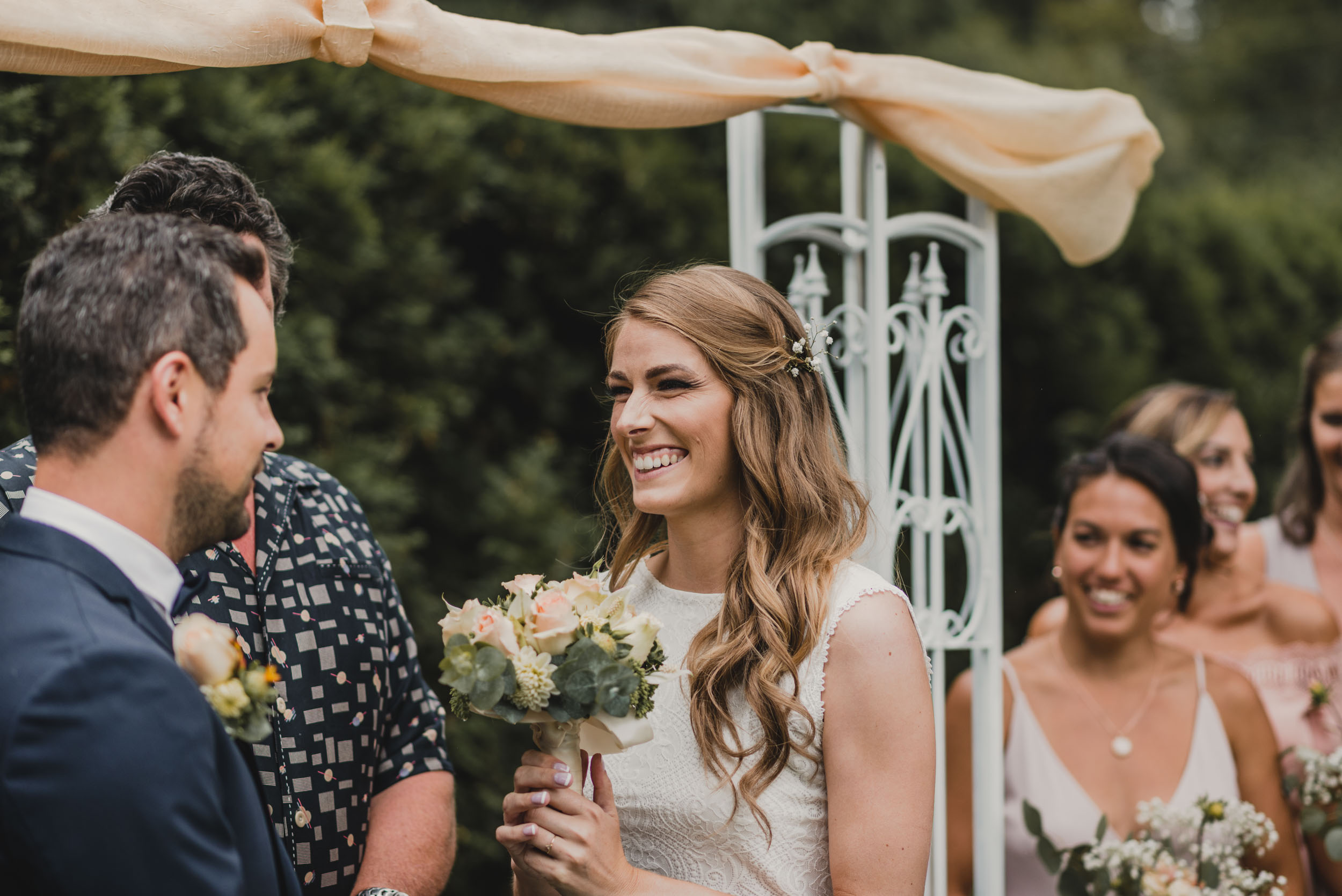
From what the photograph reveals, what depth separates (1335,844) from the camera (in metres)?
3.45

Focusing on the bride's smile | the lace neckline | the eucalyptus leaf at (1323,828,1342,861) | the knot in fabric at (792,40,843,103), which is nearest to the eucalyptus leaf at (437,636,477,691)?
the bride's smile

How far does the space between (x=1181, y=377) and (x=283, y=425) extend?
18.6 feet

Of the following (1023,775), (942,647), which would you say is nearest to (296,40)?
(942,647)

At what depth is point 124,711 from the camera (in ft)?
4.75

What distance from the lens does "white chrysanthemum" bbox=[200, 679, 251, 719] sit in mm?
1586

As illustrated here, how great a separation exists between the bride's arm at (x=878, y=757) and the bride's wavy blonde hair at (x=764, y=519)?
0.07m

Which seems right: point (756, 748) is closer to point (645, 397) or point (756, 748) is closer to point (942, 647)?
point (645, 397)

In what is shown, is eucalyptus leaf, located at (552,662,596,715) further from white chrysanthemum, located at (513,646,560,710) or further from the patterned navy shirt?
the patterned navy shirt

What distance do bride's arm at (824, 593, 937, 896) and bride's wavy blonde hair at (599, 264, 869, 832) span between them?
0.25 ft

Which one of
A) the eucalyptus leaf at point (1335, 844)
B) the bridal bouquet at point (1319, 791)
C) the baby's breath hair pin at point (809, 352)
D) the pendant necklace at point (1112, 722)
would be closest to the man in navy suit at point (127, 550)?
the baby's breath hair pin at point (809, 352)

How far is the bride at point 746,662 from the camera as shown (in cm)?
222

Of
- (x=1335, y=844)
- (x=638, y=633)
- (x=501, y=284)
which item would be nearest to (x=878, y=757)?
(x=638, y=633)

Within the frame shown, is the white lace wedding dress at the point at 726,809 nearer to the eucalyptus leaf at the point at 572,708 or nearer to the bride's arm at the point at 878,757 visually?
the bride's arm at the point at 878,757

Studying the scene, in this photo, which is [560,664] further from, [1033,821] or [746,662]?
[1033,821]
